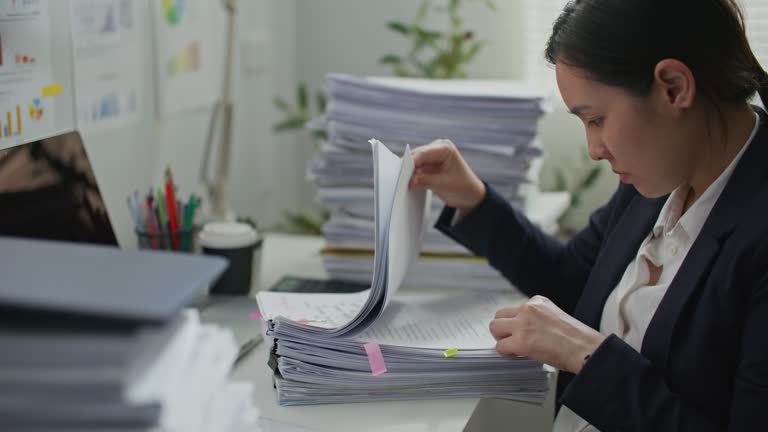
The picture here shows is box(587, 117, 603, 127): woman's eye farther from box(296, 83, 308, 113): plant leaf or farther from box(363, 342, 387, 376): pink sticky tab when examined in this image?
box(296, 83, 308, 113): plant leaf

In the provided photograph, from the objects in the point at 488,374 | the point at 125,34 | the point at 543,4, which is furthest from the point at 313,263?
the point at 543,4

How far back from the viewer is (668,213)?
3.76 feet

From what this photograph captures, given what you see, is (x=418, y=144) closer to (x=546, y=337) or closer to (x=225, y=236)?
(x=225, y=236)

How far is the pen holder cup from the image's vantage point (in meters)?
1.35

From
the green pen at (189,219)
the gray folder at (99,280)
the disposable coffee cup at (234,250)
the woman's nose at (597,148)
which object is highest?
the woman's nose at (597,148)

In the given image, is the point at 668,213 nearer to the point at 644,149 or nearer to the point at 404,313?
the point at 644,149

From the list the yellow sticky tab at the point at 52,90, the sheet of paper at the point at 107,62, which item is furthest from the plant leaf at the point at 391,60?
the yellow sticky tab at the point at 52,90

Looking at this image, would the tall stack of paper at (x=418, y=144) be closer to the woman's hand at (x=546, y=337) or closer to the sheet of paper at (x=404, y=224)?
the sheet of paper at (x=404, y=224)

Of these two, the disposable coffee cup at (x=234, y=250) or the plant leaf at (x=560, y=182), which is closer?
the disposable coffee cup at (x=234, y=250)

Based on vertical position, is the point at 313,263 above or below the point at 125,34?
below

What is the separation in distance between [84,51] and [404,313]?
2.24ft

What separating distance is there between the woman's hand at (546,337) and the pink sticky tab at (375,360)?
0.14m

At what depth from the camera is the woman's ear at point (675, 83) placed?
3.18ft

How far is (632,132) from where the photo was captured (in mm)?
1008
